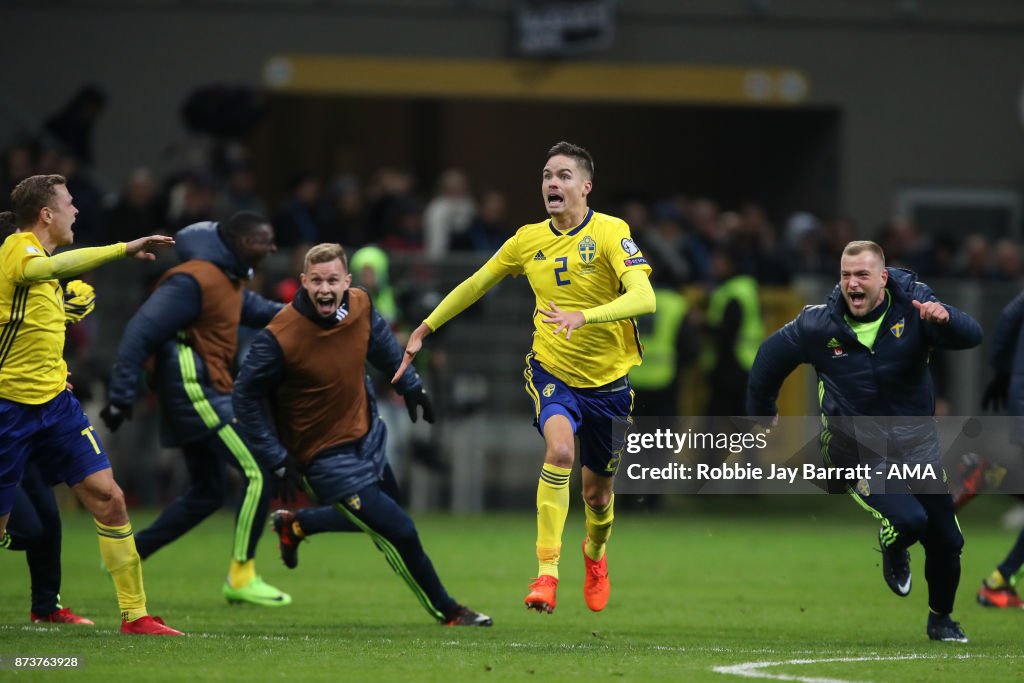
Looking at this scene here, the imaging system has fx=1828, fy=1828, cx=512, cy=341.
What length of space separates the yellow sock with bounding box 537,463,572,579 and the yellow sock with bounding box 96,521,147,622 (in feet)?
6.95

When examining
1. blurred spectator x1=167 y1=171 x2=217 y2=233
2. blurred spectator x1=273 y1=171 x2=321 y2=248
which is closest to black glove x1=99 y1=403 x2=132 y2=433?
blurred spectator x1=167 y1=171 x2=217 y2=233

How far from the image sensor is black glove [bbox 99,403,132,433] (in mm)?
10945

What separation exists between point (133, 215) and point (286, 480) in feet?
28.8

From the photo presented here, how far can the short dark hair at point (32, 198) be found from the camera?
9250mm

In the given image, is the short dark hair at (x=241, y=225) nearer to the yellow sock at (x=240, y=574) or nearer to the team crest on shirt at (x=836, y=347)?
the yellow sock at (x=240, y=574)

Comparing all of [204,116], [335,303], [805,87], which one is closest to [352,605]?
[335,303]

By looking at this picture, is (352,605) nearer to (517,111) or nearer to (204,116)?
(204,116)

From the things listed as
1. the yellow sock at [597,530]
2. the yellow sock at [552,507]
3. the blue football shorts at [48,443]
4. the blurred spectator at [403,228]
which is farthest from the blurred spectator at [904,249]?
the blue football shorts at [48,443]

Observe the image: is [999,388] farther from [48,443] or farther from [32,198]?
[32,198]

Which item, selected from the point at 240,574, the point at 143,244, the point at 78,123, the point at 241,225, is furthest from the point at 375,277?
the point at 143,244

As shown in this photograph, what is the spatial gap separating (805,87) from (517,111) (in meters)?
4.87

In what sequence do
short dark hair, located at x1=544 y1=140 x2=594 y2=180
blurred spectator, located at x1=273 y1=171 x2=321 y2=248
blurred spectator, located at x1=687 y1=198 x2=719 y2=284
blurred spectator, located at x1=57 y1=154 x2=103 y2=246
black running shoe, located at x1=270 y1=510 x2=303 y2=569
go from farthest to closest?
blurred spectator, located at x1=687 y1=198 x2=719 y2=284
blurred spectator, located at x1=273 y1=171 x2=321 y2=248
blurred spectator, located at x1=57 y1=154 x2=103 y2=246
black running shoe, located at x1=270 y1=510 x2=303 y2=569
short dark hair, located at x1=544 y1=140 x2=594 y2=180

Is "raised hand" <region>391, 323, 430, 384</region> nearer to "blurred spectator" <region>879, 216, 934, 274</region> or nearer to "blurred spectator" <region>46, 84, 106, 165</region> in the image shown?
"blurred spectator" <region>46, 84, 106, 165</region>

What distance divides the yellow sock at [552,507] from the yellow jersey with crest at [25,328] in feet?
8.51
